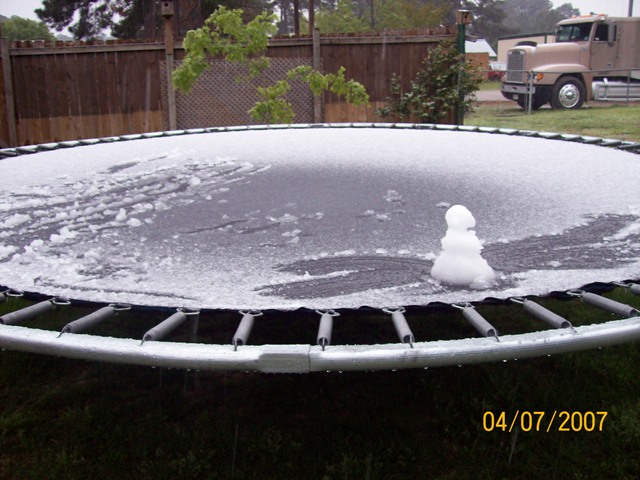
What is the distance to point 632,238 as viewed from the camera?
2.16m

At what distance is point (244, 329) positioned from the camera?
141 centimetres

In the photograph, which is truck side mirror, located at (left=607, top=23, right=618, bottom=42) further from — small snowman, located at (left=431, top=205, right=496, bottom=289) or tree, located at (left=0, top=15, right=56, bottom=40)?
tree, located at (left=0, top=15, right=56, bottom=40)

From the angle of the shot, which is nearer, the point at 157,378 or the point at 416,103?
the point at 157,378

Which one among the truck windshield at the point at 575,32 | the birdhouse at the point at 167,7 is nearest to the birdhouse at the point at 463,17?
the birdhouse at the point at 167,7

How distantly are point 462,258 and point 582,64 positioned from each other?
504 inches

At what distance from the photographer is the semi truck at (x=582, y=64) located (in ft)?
42.7

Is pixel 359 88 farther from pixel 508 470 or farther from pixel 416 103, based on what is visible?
pixel 508 470

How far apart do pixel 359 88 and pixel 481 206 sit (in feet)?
12.5

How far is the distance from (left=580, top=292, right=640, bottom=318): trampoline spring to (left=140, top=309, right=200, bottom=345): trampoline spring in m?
0.92

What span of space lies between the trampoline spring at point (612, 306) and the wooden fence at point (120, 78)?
248 inches

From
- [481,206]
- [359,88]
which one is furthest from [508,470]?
[359,88]

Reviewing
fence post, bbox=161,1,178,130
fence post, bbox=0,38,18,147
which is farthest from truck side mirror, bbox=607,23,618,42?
fence post, bbox=0,38,18,147

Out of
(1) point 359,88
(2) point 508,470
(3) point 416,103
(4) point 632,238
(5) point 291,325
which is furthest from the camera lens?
(3) point 416,103

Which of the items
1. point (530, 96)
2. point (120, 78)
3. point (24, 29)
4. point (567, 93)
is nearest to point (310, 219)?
point (120, 78)
